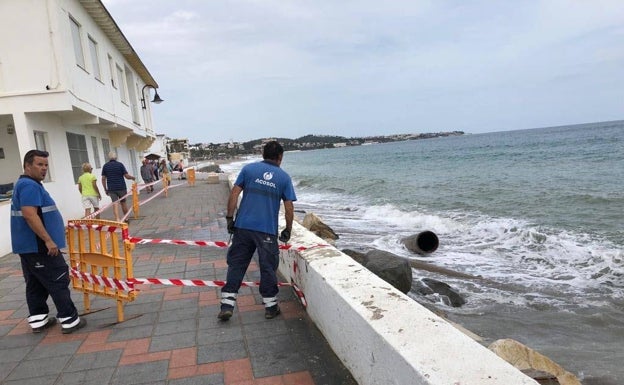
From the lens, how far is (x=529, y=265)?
29.6ft

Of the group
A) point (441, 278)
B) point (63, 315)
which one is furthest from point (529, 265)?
point (63, 315)

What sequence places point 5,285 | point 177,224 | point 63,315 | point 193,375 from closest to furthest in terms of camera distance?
point 193,375 < point 63,315 < point 5,285 < point 177,224

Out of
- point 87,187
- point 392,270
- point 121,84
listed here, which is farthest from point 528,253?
point 121,84

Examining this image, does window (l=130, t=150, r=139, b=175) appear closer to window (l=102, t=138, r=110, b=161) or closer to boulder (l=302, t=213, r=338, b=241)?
window (l=102, t=138, r=110, b=161)

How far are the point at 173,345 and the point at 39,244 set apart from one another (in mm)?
1546

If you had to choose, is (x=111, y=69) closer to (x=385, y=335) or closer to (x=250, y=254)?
(x=250, y=254)

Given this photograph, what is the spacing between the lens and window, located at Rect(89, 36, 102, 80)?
12695 mm

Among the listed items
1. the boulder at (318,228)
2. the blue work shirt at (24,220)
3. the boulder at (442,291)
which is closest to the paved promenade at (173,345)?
the blue work shirt at (24,220)

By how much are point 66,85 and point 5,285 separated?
518cm

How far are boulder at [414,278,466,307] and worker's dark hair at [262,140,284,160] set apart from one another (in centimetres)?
393

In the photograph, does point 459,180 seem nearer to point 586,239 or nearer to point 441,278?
point 586,239

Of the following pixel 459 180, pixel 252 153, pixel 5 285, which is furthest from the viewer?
pixel 252 153

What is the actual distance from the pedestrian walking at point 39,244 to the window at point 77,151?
823 cm

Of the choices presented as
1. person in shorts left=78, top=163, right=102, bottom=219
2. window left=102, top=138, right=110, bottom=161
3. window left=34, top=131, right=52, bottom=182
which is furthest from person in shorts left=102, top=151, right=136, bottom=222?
window left=102, top=138, right=110, bottom=161
